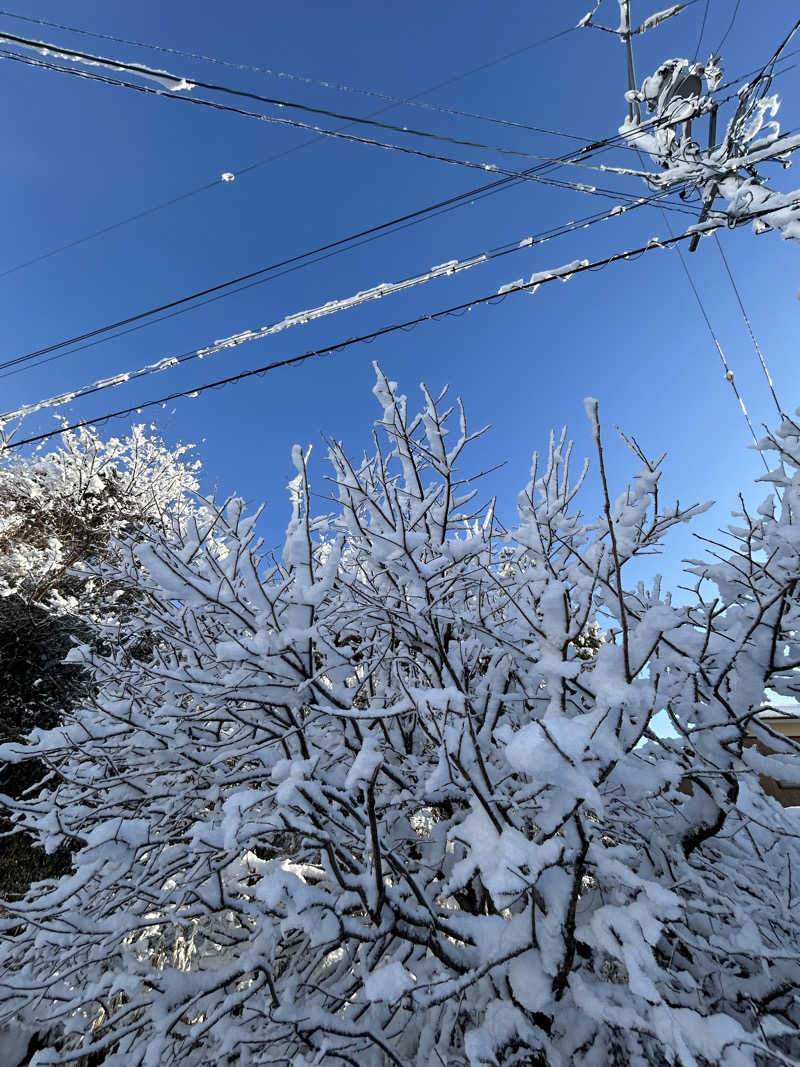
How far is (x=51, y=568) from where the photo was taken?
8.55 metres

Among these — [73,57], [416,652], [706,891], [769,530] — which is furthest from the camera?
[73,57]

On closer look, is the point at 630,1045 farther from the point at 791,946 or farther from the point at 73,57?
the point at 73,57

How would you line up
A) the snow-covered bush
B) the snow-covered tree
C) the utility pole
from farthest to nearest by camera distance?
the snow-covered tree → the utility pole → the snow-covered bush

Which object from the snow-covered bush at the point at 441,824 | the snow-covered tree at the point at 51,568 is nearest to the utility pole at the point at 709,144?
the snow-covered bush at the point at 441,824

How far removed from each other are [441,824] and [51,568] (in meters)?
8.94

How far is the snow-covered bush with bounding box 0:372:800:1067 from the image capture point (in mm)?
1401

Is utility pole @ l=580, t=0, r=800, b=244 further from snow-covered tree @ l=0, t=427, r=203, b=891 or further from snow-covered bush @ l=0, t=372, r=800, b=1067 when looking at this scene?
snow-covered tree @ l=0, t=427, r=203, b=891

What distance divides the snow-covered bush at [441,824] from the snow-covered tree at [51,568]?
19.9 feet

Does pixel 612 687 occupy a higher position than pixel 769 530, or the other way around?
pixel 769 530

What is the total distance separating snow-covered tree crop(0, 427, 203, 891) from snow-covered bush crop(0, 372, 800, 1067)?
6076 millimetres

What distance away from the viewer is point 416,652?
9.00 feet

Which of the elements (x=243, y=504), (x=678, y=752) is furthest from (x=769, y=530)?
(x=243, y=504)

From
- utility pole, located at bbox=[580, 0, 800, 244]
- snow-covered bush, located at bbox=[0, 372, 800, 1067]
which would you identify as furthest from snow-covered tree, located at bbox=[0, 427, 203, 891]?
utility pole, located at bbox=[580, 0, 800, 244]

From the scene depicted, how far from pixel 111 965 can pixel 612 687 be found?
277cm
